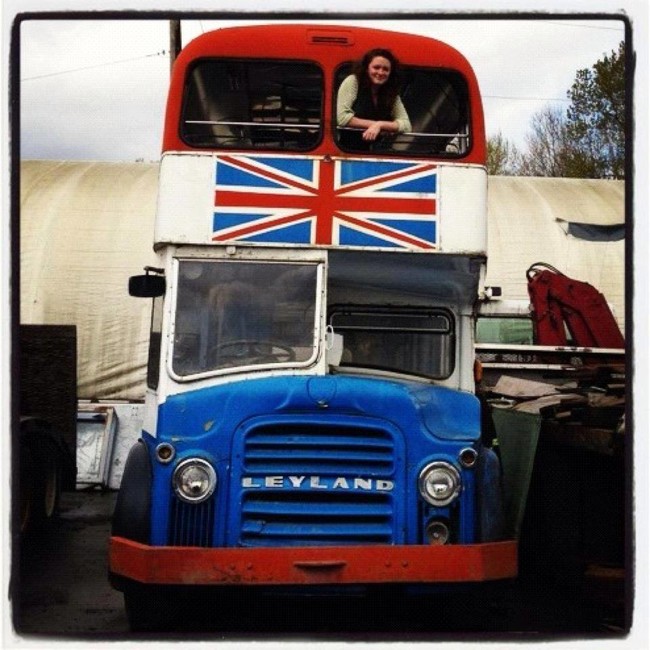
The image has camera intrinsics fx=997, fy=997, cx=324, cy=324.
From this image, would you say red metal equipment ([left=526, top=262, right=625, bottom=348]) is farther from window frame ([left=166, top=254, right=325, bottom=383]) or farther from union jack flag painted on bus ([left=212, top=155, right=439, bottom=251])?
window frame ([left=166, top=254, right=325, bottom=383])

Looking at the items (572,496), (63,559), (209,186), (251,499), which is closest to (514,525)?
(572,496)

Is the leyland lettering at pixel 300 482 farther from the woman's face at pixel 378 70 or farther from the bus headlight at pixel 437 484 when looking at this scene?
the woman's face at pixel 378 70

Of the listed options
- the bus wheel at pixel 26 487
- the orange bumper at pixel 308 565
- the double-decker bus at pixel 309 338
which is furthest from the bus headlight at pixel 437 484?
the bus wheel at pixel 26 487

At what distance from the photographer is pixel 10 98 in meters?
4.05

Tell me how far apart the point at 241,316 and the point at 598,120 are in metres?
18.3

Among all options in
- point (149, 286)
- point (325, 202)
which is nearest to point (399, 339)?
point (325, 202)

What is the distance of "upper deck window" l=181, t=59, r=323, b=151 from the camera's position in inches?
235

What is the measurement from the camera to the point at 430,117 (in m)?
6.73

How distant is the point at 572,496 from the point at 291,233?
2888mm

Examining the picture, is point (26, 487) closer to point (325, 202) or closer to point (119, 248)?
point (325, 202)

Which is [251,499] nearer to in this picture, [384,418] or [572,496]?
[384,418]

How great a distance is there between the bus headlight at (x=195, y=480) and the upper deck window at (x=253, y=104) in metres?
1.89

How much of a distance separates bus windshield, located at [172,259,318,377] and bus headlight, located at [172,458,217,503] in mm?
613

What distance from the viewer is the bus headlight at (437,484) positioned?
5238 mm
